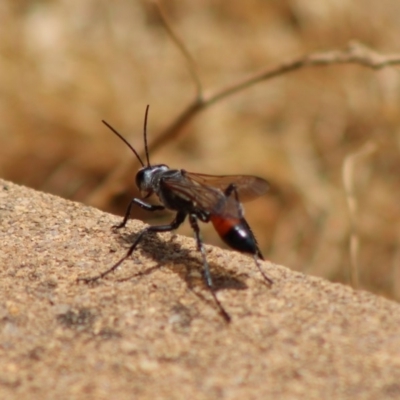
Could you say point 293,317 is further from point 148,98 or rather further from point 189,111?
point 148,98

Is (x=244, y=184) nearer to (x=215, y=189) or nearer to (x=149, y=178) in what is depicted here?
(x=215, y=189)

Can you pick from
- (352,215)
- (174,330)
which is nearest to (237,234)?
(174,330)

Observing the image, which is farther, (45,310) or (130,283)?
(130,283)

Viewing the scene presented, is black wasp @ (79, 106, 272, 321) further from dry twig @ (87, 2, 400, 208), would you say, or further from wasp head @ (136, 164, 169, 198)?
dry twig @ (87, 2, 400, 208)

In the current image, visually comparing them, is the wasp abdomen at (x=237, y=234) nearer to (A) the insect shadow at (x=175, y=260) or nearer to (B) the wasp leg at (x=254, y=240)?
(B) the wasp leg at (x=254, y=240)

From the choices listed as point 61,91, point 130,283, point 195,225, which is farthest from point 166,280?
point 61,91

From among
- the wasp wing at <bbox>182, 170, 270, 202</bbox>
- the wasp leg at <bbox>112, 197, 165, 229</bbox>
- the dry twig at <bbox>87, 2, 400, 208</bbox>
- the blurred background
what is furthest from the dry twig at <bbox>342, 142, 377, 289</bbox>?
the wasp leg at <bbox>112, 197, 165, 229</bbox>

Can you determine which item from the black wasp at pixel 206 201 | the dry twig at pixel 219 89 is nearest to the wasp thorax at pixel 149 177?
the black wasp at pixel 206 201
